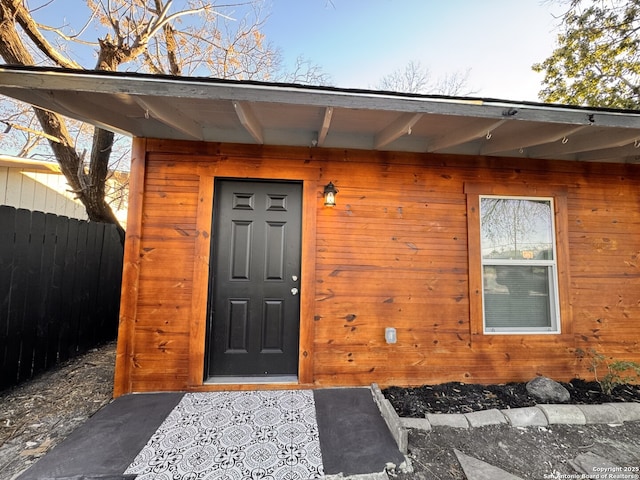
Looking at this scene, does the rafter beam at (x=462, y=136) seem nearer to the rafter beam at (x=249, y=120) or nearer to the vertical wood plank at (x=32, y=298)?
the rafter beam at (x=249, y=120)

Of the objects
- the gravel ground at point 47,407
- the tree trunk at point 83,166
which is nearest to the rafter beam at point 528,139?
the gravel ground at point 47,407

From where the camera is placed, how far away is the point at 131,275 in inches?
99.9

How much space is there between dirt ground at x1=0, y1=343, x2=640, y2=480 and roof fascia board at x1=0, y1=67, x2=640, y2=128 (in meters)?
2.42

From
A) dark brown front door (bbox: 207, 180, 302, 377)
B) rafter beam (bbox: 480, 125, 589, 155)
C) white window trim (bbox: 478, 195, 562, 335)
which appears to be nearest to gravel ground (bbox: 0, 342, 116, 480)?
dark brown front door (bbox: 207, 180, 302, 377)

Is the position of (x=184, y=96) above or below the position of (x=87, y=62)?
below

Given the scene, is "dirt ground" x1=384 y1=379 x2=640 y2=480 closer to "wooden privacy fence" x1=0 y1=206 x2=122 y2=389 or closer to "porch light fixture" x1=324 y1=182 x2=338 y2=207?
"porch light fixture" x1=324 y1=182 x2=338 y2=207

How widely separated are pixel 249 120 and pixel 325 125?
0.63 m

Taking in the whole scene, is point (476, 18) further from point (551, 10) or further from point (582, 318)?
point (582, 318)

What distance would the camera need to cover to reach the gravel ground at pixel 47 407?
6.11 feet

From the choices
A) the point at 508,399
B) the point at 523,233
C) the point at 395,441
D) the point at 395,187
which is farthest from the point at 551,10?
the point at 395,441

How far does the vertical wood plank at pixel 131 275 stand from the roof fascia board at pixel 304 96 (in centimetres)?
86

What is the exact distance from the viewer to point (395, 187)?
2.83 meters

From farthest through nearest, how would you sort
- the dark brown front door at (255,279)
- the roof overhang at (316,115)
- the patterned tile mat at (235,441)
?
the dark brown front door at (255,279), the roof overhang at (316,115), the patterned tile mat at (235,441)

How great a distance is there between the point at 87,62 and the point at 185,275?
530cm
